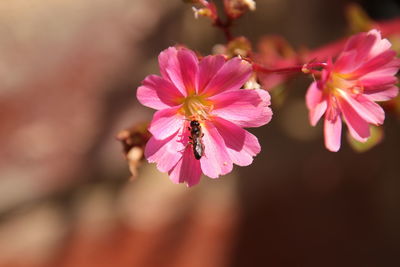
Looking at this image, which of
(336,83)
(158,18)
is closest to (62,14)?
(158,18)

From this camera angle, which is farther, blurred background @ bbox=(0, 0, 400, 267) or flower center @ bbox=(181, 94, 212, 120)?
blurred background @ bbox=(0, 0, 400, 267)

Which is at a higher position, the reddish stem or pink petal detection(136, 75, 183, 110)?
the reddish stem

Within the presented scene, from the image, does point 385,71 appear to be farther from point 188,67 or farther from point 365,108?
point 188,67

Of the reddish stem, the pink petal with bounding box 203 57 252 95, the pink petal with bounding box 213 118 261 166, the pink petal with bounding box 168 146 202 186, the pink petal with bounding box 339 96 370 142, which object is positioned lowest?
the pink petal with bounding box 168 146 202 186

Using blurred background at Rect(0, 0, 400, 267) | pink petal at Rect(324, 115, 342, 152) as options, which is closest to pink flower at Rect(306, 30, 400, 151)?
pink petal at Rect(324, 115, 342, 152)

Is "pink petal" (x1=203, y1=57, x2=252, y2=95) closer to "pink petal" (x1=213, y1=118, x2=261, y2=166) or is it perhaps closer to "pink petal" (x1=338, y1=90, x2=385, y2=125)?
"pink petal" (x1=213, y1=118, x2=261, y2=166)

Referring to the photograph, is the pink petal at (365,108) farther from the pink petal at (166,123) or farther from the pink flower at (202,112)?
the pink petal at (166,123)
